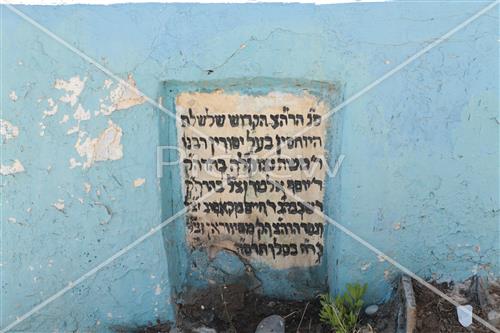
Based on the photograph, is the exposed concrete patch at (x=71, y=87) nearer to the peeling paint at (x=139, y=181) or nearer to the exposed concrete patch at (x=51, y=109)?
the exposed concrete patch at (x=51, y=109)

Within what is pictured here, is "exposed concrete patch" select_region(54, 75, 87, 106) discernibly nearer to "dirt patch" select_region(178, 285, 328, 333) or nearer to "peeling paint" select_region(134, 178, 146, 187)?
"peeling paint" select_region(134, 178, 146, 187)

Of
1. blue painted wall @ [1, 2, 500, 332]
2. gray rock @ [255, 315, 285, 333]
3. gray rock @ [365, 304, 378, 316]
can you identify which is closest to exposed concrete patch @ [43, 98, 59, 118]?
blue painted wall @ [1, 2, 500, 332]

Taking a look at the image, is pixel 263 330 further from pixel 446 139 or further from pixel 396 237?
pixel 446 139

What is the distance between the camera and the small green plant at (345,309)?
3.21 m

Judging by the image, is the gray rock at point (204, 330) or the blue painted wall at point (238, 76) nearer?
the blue painted wall at point (238, 76)

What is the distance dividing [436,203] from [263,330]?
3.76 feet

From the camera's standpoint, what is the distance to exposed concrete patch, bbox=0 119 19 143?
10.8 feet

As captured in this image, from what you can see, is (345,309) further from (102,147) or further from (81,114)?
(81,114)

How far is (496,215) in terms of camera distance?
3270mm

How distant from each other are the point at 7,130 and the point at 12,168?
205mm

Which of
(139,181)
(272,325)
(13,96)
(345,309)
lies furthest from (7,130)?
(345,309)

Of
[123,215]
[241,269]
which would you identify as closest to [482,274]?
[241,269]

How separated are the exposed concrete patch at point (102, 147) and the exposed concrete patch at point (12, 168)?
33 cm

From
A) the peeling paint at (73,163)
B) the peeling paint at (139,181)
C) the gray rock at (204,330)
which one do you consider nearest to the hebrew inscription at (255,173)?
the peeling paint at (139,181)
